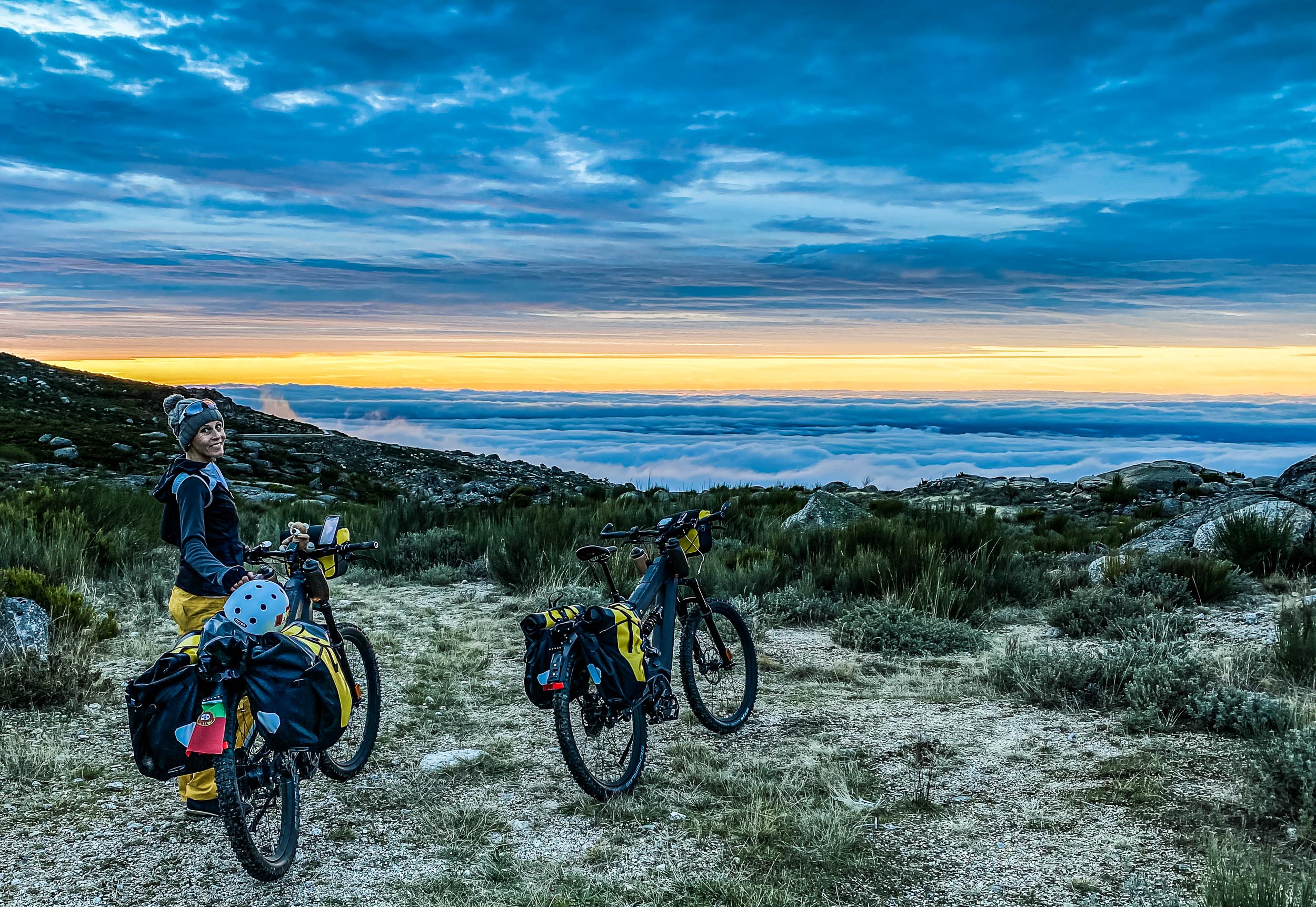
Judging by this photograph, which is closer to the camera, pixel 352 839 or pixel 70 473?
pixel 352 839

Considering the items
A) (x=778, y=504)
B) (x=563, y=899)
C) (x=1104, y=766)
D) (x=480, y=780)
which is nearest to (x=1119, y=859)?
(x=1104, y=766)

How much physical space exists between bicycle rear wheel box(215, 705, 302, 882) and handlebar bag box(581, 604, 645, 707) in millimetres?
1436

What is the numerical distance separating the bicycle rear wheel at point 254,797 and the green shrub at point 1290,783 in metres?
4.45

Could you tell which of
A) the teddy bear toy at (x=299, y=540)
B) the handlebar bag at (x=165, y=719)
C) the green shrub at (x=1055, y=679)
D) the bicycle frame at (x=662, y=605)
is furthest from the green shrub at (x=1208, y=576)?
the handlebar bag at (x=165, y=719)

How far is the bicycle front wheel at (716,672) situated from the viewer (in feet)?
18.5

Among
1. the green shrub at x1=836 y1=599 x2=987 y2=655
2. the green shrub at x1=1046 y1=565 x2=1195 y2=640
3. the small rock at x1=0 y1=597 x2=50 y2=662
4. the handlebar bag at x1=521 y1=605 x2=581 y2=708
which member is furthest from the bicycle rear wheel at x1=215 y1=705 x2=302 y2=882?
the green shrub at x1=1046 y1=565 x2=1195 y2=640

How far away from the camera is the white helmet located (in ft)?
11.9

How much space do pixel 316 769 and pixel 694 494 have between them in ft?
48.8

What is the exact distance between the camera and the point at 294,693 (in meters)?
3.69

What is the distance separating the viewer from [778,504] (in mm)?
18266

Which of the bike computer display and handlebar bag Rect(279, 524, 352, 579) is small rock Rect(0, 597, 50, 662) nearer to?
handlebar bag Rect(279, 524, 352, 579)

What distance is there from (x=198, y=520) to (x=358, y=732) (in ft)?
7.40

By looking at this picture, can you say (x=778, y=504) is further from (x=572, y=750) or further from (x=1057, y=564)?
(x=572, y=750)

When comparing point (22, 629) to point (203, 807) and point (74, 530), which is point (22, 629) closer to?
point (203, 807)
